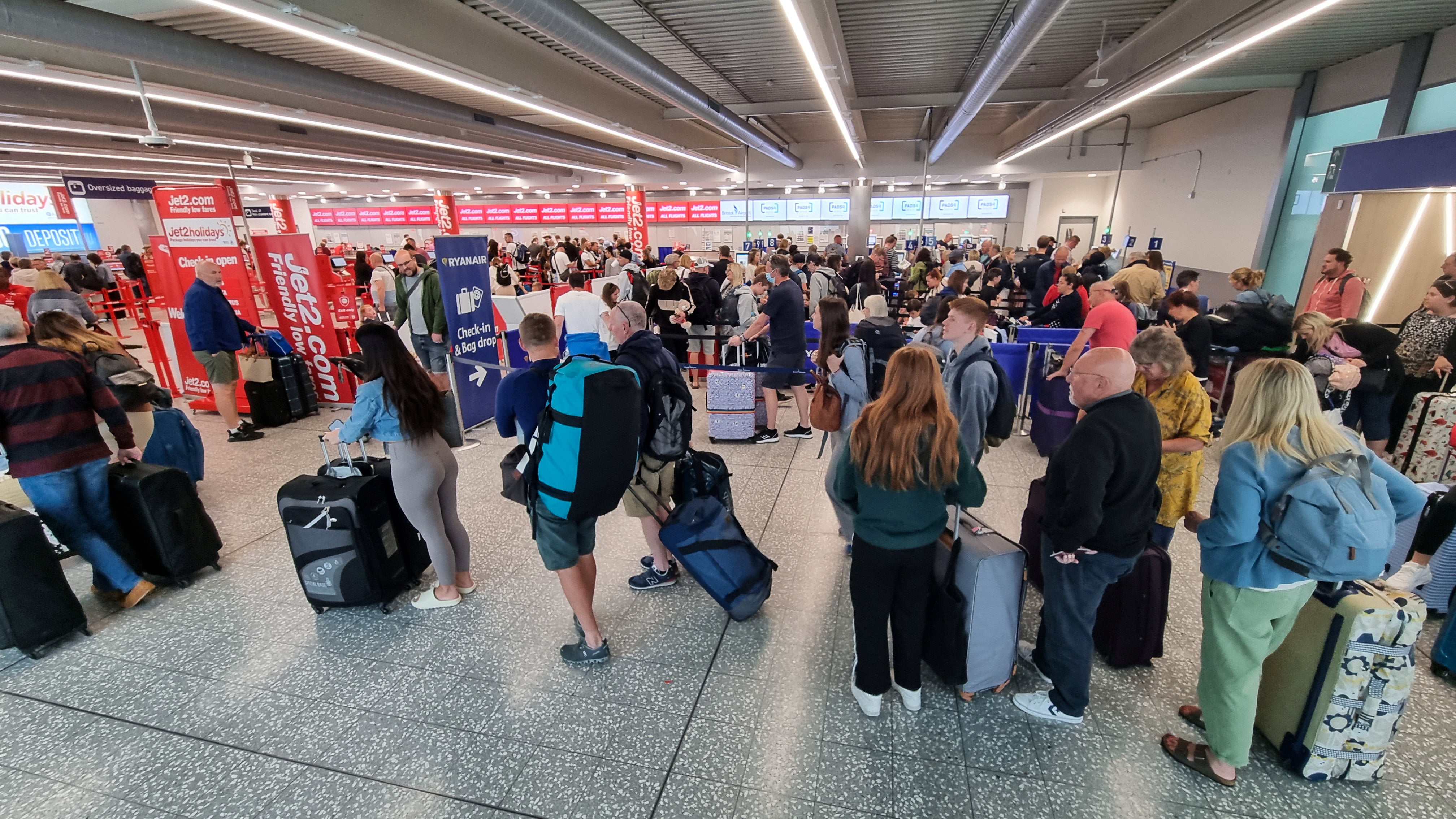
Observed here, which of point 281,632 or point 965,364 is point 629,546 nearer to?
point 281,632

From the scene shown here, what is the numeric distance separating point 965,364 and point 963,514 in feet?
2.85

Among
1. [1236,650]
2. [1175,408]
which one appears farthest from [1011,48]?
[1236,650]

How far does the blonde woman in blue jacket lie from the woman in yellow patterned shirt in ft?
1.95

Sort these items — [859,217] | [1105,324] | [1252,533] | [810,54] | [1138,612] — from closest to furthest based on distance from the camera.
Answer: [1252,533], [1138,612], [1105,324], [810,54], [859,217]

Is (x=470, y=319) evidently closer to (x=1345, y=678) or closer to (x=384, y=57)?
(x=384, y=57)

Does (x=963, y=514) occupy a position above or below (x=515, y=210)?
below

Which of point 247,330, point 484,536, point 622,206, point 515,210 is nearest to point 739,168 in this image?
point 622,206

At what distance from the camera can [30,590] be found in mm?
2686

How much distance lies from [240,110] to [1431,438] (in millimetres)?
12605

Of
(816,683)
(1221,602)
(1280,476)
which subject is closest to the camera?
(1280,476)

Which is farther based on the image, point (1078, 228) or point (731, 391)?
point (1078, 228)

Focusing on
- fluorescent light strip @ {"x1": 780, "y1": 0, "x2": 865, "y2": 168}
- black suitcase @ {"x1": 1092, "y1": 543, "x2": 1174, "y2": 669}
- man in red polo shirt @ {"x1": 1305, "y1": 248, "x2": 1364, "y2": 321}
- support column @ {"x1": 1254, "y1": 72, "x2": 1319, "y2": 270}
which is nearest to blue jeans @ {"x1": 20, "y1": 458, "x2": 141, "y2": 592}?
fluorescent light strip @ {"x1": 780, "y1": 0, "x2": 865, "y2": 168}

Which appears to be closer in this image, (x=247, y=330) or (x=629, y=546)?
(x=629, y=546)

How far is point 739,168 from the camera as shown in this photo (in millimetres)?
18922
